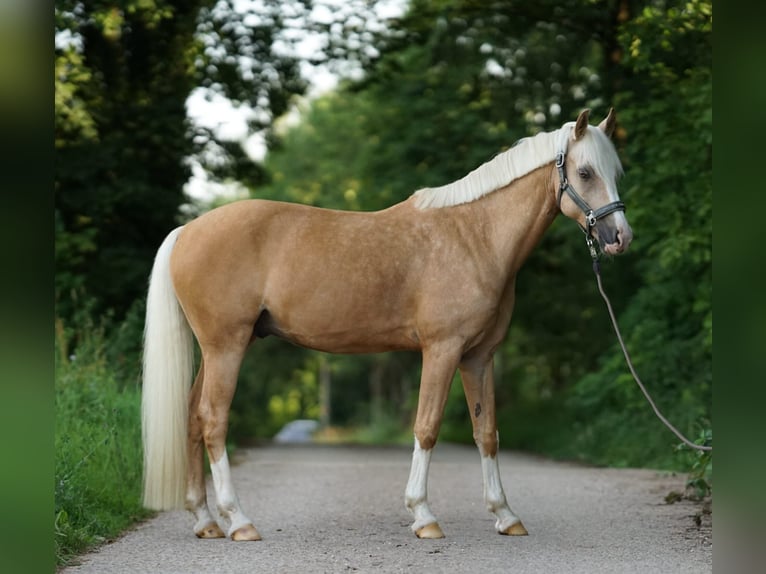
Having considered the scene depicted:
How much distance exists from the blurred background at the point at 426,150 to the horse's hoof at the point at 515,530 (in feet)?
5.37

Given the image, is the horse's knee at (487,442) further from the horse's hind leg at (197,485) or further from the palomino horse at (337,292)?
the horse's hind leg at (197,485)

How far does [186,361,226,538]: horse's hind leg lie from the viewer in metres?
6.65

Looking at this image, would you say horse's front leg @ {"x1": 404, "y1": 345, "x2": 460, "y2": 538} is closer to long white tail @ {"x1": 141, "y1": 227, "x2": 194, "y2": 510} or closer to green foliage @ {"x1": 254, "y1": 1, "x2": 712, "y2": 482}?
long white tail @ {"x1": 141, "y1": 227, "x2": 194, "y2": 510}

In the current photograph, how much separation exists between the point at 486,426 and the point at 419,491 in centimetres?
77

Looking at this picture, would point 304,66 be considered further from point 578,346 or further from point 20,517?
point 20,517

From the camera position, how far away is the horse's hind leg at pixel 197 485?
6648 millimetres

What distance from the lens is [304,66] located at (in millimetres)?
15789

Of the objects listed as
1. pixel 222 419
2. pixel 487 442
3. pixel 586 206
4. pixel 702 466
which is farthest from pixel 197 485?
pixel 702 466

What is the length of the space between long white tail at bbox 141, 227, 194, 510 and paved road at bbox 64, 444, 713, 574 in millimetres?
374

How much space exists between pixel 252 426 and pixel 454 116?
12700mm

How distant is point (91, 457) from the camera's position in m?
7.71

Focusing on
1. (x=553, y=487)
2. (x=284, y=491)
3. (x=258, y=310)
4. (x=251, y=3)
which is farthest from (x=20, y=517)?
(x=251, y=3)

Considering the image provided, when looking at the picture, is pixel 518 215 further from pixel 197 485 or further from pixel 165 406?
pixel 197 485

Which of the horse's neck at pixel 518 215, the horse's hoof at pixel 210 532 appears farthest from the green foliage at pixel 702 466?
the horse's hoof at pixel 210 532
